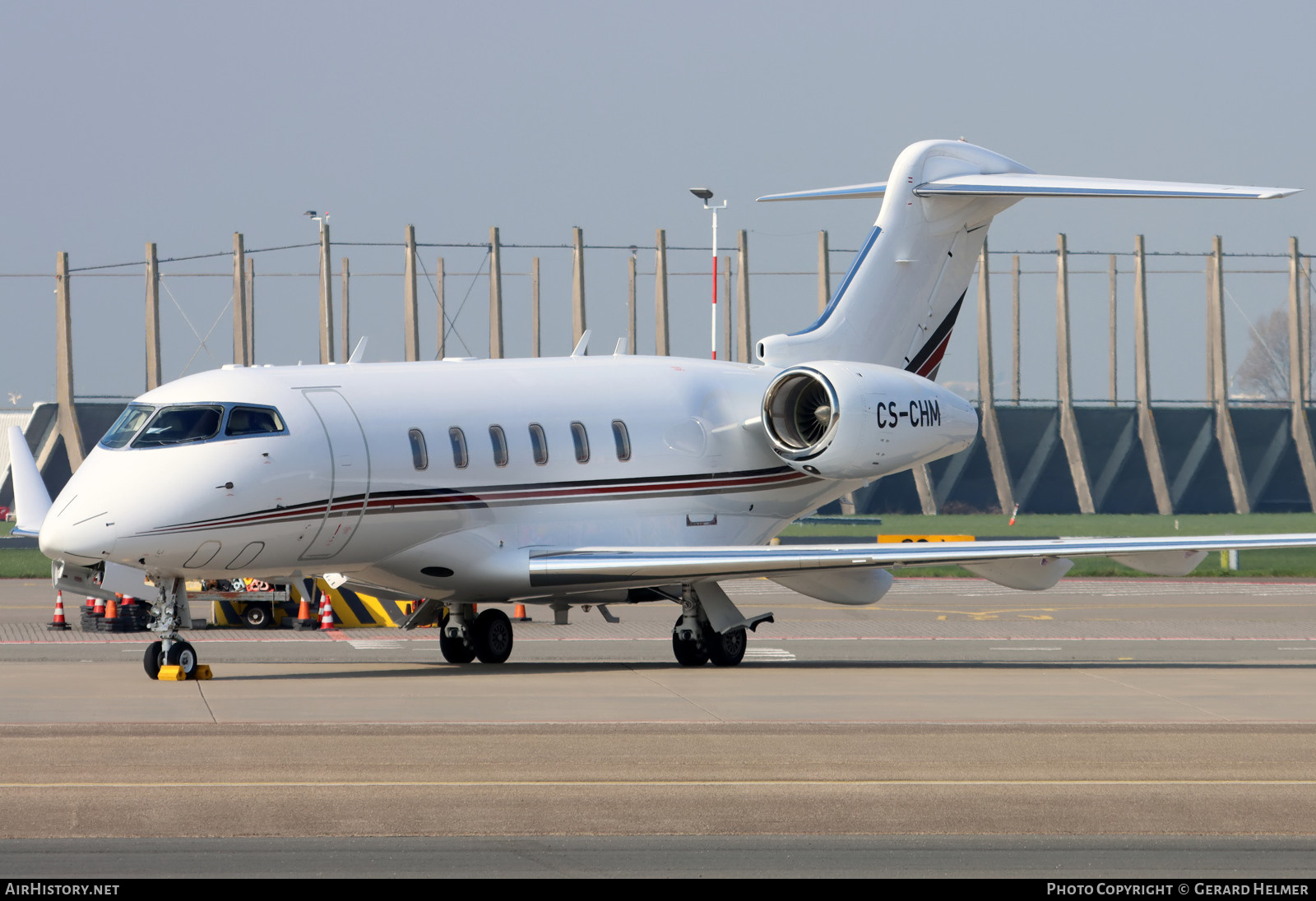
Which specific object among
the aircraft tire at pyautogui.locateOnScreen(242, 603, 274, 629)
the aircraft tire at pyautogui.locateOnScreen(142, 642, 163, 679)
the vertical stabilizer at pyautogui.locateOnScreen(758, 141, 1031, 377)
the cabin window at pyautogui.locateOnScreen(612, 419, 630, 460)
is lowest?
the aircraft tire at pyautogui.locateOnScreen(242, 603, 274, 629)

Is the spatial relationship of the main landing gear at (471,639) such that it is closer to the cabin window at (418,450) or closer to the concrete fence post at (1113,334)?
the cabin window at (418,450)

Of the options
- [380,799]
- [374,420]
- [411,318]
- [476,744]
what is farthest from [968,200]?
[411,318]

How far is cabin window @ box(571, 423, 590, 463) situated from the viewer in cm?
2091

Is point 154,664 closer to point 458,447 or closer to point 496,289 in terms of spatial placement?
point 458,447

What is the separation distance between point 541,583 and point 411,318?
35.4m

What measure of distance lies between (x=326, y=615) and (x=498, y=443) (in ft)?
24.5

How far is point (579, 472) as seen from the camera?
821 inches

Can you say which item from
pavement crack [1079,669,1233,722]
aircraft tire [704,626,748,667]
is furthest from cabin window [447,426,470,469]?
pavement crack [1079,669,1233,722]

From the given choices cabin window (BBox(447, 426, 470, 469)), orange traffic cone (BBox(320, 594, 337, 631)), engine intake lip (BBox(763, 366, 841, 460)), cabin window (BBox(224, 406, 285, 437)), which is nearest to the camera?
cabin window (BBox(224, 406, 285, 437))

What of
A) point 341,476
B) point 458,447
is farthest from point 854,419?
point 341,476

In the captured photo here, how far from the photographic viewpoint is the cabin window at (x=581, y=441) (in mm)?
20906

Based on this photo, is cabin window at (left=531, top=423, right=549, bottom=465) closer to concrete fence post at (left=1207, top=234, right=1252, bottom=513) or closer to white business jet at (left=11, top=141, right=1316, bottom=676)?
white business jet at (left=11, top=141, right=1316, bottom=676)

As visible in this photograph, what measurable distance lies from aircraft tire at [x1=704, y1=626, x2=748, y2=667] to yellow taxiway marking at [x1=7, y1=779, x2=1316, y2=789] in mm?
9663
